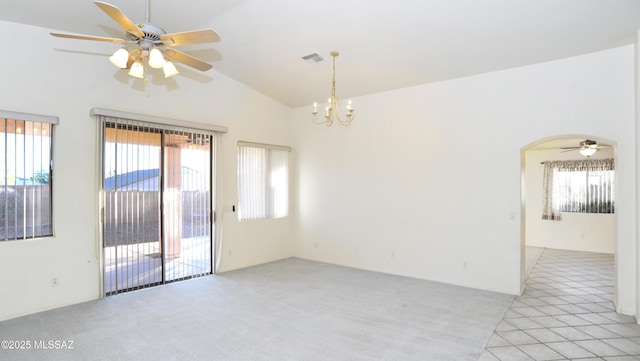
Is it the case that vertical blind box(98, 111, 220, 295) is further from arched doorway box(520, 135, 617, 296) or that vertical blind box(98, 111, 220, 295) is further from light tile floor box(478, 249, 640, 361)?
arched doorway box(520, 135, 617, 296)

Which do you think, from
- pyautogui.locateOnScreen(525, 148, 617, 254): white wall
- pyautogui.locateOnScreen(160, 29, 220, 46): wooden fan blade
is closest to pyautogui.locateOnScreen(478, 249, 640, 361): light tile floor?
pyautogui.locateOnScreen(525, 148, 617, 254): white wall

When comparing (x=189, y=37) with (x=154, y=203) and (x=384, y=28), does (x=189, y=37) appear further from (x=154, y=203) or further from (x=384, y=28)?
(x=154, y=203)

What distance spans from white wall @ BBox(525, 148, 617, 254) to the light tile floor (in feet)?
8.90

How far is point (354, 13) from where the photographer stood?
375cm

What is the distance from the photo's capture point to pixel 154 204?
498 cm

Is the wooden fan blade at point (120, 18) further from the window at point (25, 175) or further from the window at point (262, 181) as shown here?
the window at point (262, 181)

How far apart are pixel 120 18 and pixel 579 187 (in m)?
9.72

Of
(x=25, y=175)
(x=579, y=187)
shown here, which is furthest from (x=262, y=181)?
(x=579, y=187)

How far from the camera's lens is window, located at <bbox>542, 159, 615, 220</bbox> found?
25.8ft

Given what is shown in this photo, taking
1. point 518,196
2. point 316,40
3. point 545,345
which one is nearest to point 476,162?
point 518,196

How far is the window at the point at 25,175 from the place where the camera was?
3812mm

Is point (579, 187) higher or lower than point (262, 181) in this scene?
lower

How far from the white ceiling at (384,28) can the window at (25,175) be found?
1172 mm

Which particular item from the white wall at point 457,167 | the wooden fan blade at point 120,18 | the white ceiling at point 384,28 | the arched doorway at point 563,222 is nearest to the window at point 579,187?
the arched doorway at point 563,222
